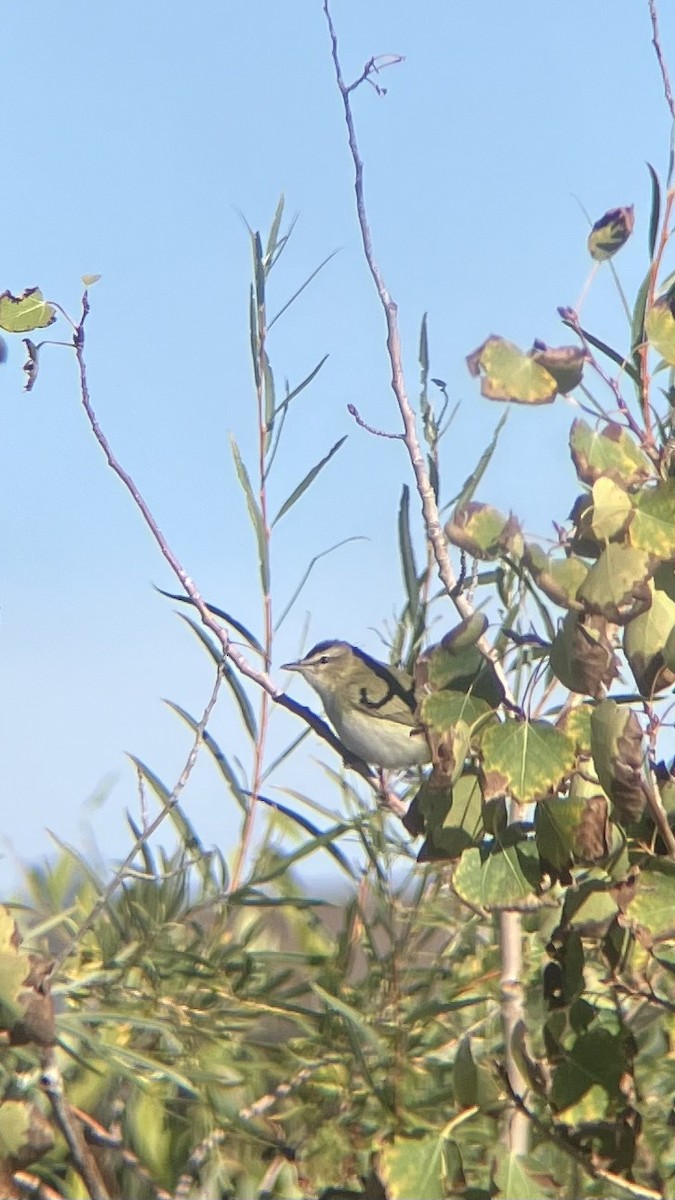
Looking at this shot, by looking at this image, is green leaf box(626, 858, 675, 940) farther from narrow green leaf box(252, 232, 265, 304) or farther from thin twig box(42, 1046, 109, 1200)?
narrow green leaf box(252, 232, 265, 304)

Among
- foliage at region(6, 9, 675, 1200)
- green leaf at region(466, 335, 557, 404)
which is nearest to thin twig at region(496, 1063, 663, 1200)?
foliage at region(6, 9, 675, 1200)

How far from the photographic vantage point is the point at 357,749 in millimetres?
4312

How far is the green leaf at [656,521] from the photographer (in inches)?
62.1

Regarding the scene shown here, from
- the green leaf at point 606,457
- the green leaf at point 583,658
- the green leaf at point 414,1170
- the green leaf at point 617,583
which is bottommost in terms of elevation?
the green leaf at point 414,1170

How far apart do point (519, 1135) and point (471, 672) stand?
59 cm

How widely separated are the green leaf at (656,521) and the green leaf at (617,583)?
0.01 m

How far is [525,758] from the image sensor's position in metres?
1.61

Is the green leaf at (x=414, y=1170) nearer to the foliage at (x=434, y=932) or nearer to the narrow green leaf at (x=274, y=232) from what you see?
the foliage at (x=434, y=932)

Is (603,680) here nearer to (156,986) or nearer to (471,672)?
(471,672)

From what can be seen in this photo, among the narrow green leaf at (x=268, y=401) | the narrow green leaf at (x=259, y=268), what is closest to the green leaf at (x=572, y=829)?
the narrow green leaf at (x=268, y=401)

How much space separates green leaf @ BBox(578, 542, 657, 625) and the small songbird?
93.2 inches

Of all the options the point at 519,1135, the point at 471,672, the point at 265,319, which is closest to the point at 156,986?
the point at 519,1135

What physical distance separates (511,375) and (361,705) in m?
3.02

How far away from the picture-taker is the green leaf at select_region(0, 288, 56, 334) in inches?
75.9
